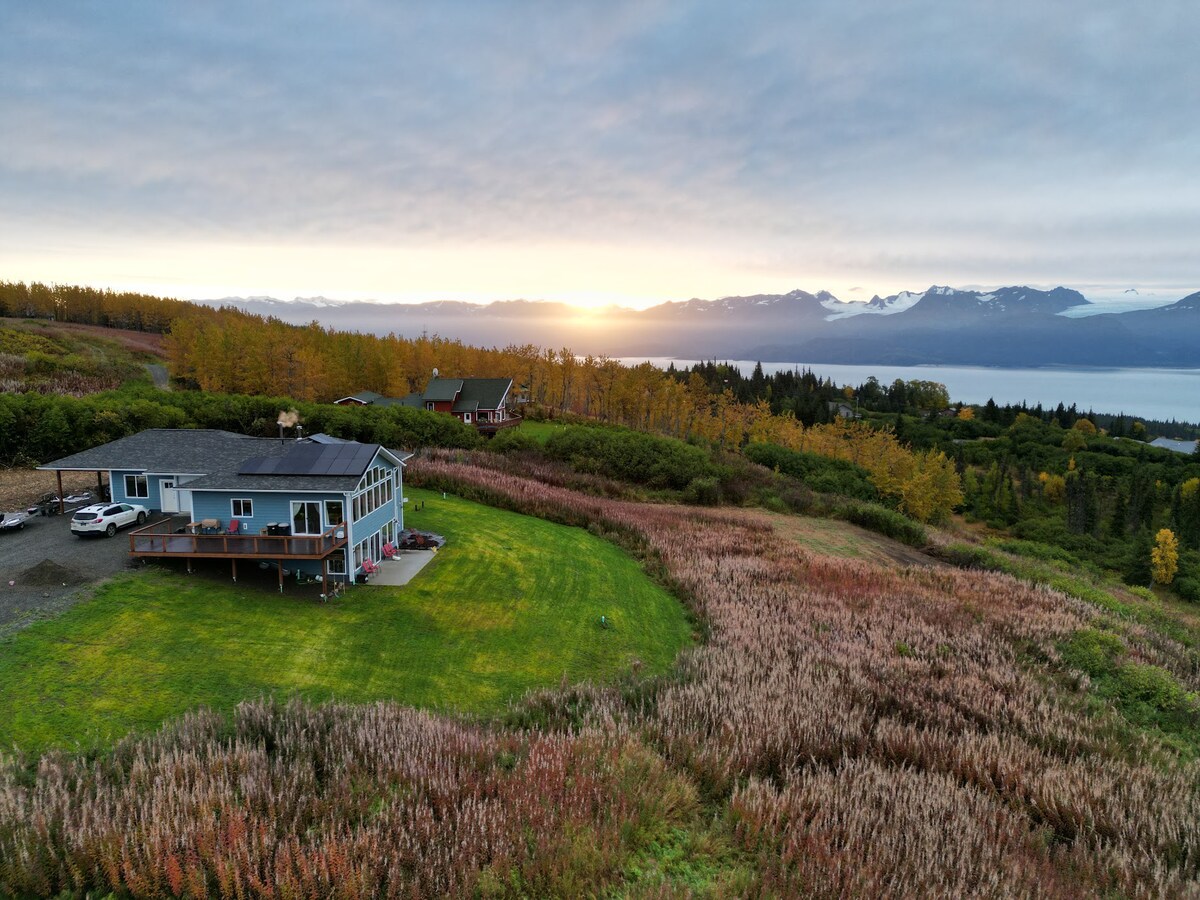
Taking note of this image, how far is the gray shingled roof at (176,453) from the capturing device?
20.9 meters

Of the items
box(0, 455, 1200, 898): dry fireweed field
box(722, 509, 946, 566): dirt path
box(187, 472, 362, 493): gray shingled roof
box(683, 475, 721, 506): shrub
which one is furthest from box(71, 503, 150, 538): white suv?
box(683, 475, 721, 506): shrub

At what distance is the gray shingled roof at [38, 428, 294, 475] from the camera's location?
20.9 metres

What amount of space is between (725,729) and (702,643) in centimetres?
666

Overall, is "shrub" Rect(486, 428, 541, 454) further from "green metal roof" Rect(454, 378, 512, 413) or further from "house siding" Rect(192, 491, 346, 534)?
"house siding" Rect(192, 491, 346, 534)

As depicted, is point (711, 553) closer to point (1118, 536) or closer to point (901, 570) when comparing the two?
point (901, 570)

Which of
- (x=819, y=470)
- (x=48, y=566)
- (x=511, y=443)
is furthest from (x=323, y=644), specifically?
(x=819, y=470)

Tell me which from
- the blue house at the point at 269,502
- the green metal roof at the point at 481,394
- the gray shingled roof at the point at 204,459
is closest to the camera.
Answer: the blue house at the point at 269,502

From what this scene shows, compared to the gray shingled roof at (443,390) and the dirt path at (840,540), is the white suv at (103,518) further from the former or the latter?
the gray shingled roof at (443,390)

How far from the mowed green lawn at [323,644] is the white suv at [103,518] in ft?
14.3

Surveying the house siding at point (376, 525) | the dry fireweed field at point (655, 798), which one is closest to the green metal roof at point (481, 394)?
the house siding at point (376, 525)

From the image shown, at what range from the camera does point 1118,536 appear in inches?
2876

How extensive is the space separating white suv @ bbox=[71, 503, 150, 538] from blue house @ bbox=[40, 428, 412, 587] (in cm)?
132

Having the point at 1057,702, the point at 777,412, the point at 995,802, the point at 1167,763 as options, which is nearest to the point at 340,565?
the point at 995,802

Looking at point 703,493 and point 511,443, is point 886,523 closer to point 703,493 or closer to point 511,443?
point 703,493
